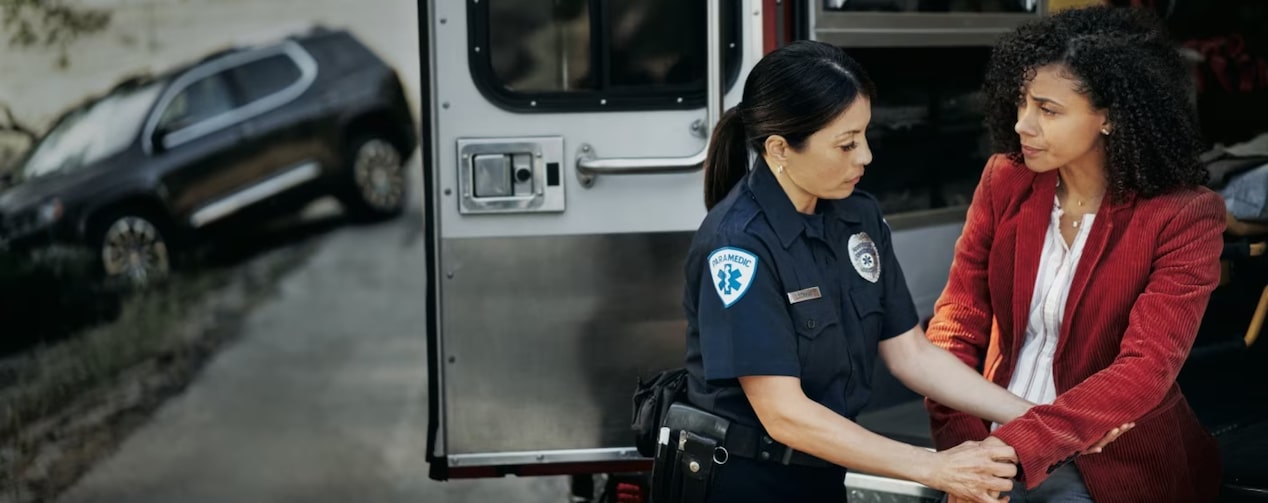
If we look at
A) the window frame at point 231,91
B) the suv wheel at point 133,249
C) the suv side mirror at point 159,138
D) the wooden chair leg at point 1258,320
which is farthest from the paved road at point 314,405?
the wooden chair leg at point 1258,320

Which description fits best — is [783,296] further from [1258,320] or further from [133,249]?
[133,249]

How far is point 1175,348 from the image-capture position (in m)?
2.49

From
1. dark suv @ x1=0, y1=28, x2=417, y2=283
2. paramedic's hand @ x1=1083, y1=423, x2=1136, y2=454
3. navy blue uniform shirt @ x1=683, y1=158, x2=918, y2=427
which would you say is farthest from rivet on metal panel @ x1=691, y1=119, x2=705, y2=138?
dark suv @ x1=0, y1=28, x2=417, y2=283

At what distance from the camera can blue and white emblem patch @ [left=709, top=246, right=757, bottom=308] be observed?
2367 mm

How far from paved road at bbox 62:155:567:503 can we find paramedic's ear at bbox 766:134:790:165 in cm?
428

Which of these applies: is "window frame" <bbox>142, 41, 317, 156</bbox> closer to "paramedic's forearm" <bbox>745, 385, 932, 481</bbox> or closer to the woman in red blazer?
the woman in red blazer

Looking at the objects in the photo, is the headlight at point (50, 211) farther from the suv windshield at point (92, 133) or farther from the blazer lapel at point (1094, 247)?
the blazer lapel at point (1094, 247)

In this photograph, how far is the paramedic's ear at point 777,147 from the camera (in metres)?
2.43

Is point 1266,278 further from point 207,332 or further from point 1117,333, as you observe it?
point 207,332

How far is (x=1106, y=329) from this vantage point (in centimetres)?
255

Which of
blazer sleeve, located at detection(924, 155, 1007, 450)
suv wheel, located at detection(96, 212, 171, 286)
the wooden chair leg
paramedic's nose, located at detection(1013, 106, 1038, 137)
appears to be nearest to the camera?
paramedic's nose, located at detection(1013, 106, 1038, 137)

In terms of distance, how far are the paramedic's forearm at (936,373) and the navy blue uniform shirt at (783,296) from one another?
0.28ft

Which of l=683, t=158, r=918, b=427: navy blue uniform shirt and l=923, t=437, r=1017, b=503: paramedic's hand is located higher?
l=683, t=158, r=918, b=427: navy blue uniform shirt

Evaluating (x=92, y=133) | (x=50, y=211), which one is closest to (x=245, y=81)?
(x=92, y=133)
